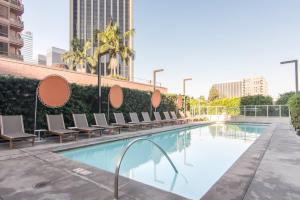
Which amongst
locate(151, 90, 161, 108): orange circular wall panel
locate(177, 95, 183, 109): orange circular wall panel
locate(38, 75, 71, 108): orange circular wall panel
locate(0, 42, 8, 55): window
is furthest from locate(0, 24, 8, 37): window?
locate(38, 75, 71, 108): orange circular wall panel

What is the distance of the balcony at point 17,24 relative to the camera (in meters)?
32.9

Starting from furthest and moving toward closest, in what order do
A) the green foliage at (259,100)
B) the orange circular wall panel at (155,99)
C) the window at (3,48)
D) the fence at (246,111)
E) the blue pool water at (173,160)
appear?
1. the window at (3,48)
2. the green foliage at (259,100)
3. the fence at (246,111)
4. the orange circular wall panel at (155,99)
5. the blue pool water at (173,160)

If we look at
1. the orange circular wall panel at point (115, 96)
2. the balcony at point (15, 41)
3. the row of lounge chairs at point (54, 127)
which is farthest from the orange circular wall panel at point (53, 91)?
the balcony at point (15, 41)

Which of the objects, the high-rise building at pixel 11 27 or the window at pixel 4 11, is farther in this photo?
the window at pixel 4 11

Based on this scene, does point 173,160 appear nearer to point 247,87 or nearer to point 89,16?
point 89,16

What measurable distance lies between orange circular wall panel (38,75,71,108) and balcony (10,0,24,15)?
34150 millimetres

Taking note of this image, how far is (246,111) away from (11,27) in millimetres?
36903

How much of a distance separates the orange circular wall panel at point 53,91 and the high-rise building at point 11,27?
27.3m

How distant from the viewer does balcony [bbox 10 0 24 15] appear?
3334 cm

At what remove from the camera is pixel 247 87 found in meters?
107

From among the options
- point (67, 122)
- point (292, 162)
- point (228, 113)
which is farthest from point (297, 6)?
point (67, 122)

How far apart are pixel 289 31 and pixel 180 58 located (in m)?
12.7

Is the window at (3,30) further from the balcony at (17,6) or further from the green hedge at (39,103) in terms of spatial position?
the green hedge at (39,103)

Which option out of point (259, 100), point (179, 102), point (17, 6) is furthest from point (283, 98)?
point (17, 6)
